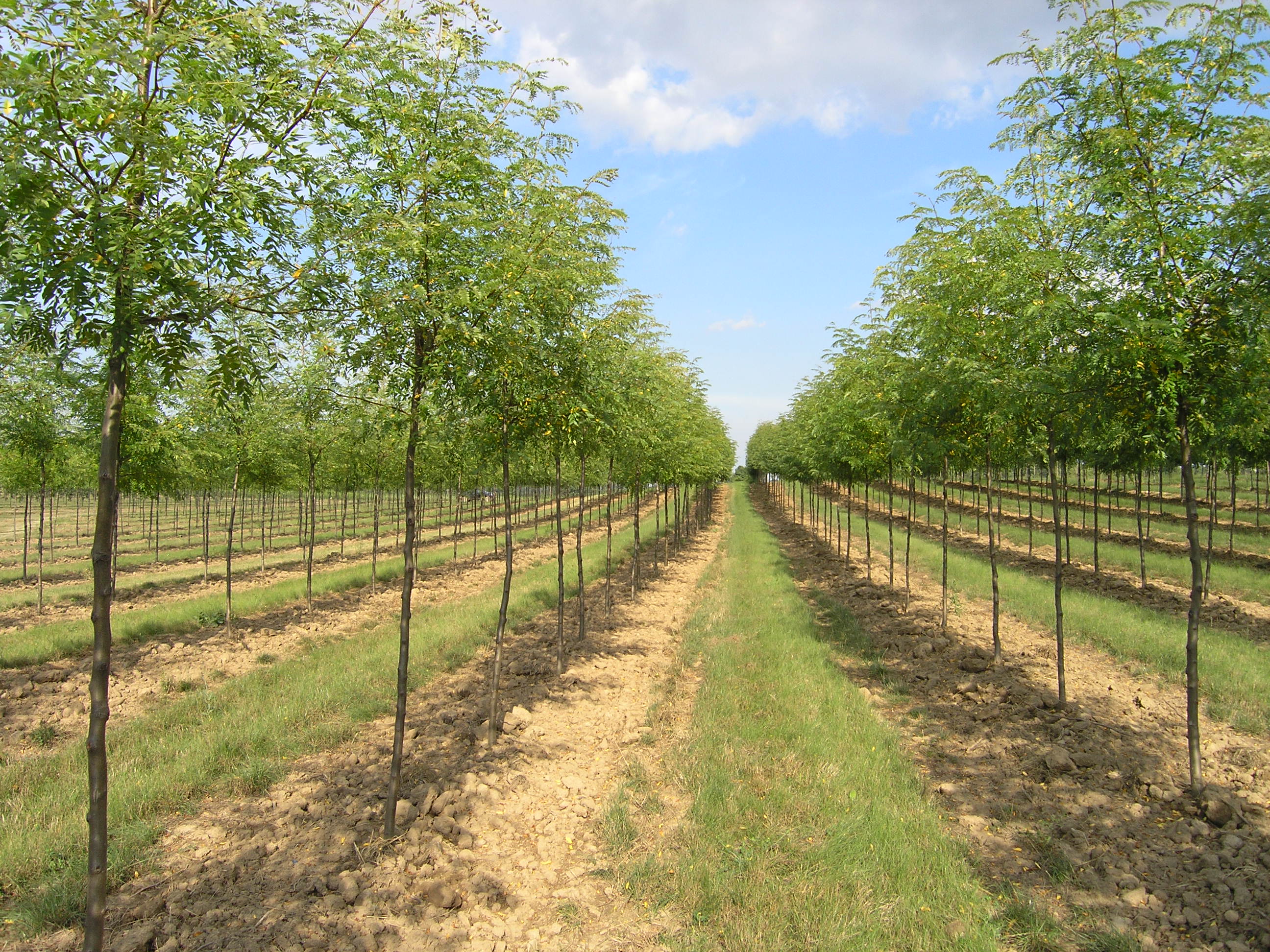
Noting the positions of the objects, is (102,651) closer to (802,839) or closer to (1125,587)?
(802,839)

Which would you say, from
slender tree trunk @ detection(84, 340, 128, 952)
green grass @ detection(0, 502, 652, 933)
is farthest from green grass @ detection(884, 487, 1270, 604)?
slender tree trunk @ detection(84, 340, 128, 952)

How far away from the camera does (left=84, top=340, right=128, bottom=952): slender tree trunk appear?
331 cm

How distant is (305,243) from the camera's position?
14.5ft

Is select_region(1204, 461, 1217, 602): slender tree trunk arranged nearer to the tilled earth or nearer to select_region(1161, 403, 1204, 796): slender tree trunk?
select_region(1161, 403, 1204, 796): slender tree trunk

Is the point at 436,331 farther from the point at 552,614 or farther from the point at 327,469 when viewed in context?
the point at 327,469

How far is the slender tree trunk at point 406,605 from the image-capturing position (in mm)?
5863

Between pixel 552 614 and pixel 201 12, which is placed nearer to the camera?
pixel 201 12

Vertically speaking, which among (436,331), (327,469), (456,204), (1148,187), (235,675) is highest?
(1148,187)

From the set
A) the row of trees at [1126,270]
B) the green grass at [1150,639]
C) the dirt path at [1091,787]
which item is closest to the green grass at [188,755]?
the dirt path at [1091,787]

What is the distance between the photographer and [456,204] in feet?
19.0

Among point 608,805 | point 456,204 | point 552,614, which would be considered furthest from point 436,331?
point 552,614

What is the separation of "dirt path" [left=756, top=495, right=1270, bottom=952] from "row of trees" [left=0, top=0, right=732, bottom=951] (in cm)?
564

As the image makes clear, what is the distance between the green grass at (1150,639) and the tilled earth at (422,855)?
804cm

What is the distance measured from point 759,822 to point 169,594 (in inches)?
759
